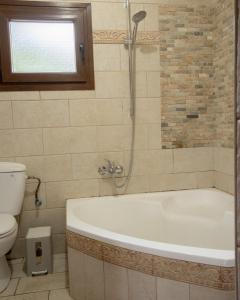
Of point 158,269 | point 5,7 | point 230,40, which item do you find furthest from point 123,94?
point 158,269

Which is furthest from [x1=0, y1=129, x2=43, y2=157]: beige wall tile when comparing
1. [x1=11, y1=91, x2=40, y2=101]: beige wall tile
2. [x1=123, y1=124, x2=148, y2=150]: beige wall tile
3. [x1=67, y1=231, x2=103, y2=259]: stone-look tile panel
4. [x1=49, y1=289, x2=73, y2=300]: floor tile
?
[x1=49, y1=289, x2=73, y2=300]: floor tile

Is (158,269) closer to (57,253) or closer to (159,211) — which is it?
(159,211)

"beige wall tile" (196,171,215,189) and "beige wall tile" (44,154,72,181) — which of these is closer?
"beige wall tile" (44,154,72,181)

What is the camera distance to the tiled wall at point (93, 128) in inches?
82.9

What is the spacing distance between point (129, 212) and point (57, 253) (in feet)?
2.42

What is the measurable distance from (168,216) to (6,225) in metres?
1.22

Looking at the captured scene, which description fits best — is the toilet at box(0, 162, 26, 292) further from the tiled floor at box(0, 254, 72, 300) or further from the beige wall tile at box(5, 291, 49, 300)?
the beige wall tile at box(5, 291, 49, 300)

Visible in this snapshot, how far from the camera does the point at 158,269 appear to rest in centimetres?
128

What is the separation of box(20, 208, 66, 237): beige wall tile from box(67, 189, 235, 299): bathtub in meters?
0.20

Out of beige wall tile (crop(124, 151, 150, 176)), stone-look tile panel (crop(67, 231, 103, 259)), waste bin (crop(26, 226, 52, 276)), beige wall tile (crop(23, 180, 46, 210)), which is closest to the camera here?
stone-look tile panel (crop(67, 231, 103, 259))

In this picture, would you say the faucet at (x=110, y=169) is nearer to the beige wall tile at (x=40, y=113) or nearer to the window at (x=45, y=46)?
the beige wall tile at (x=40, y=113)

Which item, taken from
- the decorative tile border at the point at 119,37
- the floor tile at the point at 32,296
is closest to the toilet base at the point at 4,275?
the floor tile at the point at 32,296

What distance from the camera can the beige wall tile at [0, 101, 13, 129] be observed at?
6.76 feet

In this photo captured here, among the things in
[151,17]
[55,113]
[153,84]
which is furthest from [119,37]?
[55,113]
